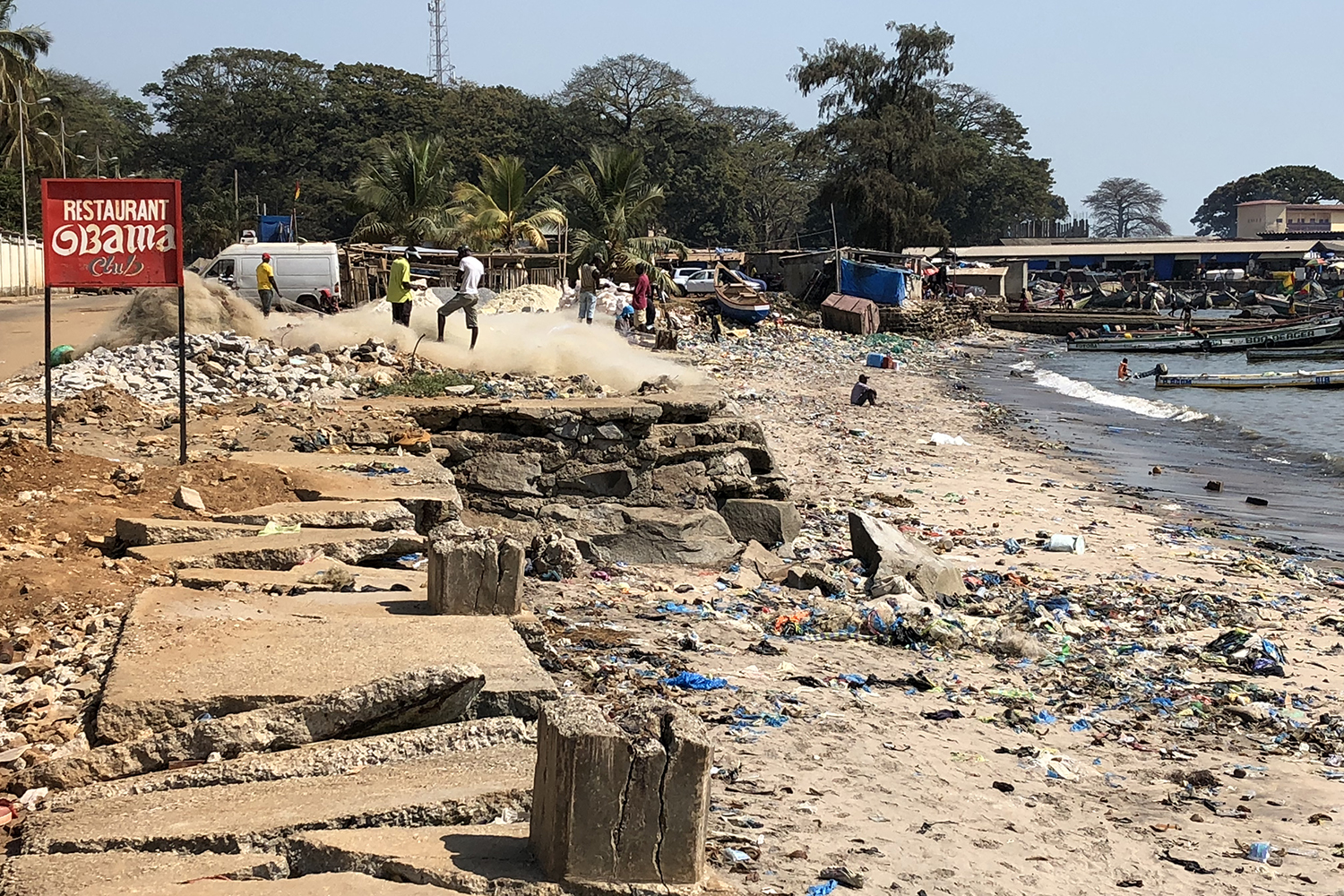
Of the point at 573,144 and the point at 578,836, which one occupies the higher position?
the point at 573,144

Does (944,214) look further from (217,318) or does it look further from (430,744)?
(430,744)

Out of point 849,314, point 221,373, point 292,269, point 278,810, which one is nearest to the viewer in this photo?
point 278,810

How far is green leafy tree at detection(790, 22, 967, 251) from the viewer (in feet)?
157

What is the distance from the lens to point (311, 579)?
4996 millimetres

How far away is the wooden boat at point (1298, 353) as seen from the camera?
33.7 m

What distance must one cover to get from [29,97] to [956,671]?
44770 millimetres

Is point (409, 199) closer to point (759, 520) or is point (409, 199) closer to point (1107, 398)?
point (1107, 398)

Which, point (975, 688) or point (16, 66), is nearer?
point (975, 688)

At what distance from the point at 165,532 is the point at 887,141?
149 ft

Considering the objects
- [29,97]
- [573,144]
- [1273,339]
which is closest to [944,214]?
[573,144]

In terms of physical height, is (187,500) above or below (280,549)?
above

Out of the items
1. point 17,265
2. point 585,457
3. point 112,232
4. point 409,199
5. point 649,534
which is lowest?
point 649,534

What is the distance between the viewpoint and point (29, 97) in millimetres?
41938

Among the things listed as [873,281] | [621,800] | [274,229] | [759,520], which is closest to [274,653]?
[621,800]
